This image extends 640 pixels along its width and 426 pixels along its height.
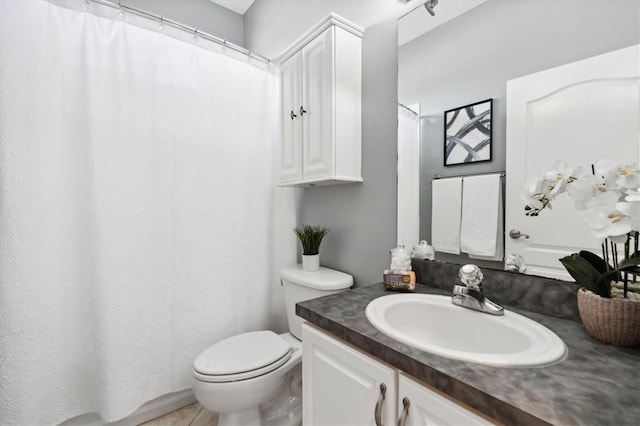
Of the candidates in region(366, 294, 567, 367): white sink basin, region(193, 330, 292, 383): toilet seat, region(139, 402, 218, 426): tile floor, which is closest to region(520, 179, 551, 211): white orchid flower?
region(366, 294, 567, 367): white sink basin

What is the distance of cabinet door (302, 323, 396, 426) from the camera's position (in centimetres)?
66

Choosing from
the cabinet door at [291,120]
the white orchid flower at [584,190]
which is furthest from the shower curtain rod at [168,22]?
the white orchid flower at [584,190]

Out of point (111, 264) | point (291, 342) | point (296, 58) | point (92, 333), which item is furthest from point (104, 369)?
point (296, 58)

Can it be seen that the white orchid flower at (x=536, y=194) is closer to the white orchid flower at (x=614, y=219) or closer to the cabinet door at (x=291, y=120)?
the white orchid flower at (x=614, y=219)

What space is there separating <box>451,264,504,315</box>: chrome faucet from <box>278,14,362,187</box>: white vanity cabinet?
0.66 m

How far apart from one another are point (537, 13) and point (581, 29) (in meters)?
0.13

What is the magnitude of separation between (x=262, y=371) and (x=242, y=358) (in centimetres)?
12

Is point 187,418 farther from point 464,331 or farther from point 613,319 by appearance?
point 613,319

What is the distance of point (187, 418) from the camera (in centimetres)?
151

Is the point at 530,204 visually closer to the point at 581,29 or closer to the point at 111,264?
the point at 581,29

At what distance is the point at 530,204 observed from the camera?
800 mm

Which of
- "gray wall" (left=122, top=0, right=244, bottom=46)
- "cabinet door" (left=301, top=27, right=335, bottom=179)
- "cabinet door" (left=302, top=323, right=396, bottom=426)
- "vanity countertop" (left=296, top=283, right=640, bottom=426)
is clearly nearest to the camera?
"vanity countertop" (left=296, top=283, right=640, bottom=426)

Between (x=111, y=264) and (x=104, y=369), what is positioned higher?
(x=111, y=264)

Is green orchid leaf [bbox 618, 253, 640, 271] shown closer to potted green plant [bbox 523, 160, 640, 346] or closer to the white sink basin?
potted green plant [bbox 523, 160, 640, 346]
